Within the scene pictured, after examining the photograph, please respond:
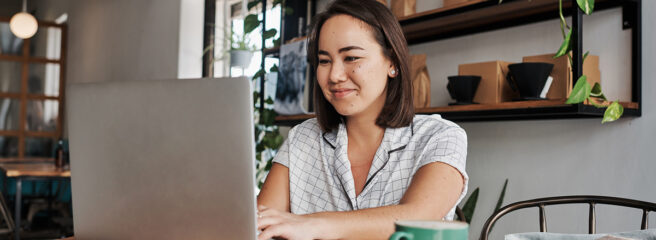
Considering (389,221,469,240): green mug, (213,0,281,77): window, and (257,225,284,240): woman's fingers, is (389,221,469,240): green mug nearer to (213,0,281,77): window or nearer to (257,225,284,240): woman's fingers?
(257,225,284,240): woman's fingers

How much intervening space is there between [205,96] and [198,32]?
439 cm

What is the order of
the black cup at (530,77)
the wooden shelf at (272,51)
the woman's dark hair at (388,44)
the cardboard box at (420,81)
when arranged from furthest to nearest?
the wooden shelf at (272,51) → the cardboard box at (420,81) → the black cup at (530,77) → the woman's dark hair at (388,44)

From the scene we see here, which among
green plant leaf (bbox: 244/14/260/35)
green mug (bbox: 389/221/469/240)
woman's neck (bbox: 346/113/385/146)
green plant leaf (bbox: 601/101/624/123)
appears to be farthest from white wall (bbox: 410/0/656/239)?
green mug (bbox: 389/221/469/240)

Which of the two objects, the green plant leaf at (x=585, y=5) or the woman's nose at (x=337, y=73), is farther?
the green plant leaf at (x=585, y=5)

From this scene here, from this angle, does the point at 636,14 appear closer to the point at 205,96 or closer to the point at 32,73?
the point at 205,96

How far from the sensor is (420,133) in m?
1.29

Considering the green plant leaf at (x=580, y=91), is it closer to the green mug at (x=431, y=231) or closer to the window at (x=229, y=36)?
the green mug at (x=431, y=231)

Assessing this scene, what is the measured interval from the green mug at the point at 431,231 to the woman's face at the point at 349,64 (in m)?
0.75

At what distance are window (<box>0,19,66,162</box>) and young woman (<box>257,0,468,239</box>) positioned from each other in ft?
22.7

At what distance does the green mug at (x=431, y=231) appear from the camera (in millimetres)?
496

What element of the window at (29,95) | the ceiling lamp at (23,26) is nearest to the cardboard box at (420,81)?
the ceiling lamp at (23,26)

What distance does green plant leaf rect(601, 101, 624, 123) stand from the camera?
1.47 metres

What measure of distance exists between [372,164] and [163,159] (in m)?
0.63

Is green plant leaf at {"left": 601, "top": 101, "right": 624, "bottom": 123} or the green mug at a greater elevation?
green plant leaf at {"left": 601, "top": 101, "right": 624, "bottom": 123}
